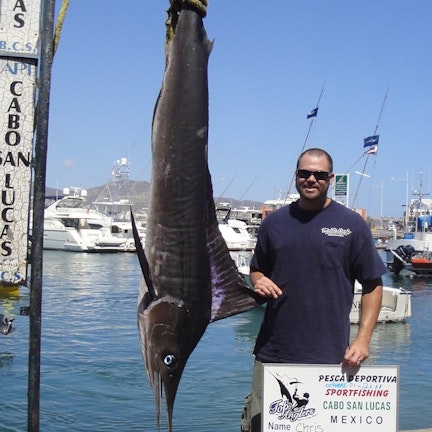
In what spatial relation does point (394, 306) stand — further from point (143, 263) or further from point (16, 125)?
point (143, 263)

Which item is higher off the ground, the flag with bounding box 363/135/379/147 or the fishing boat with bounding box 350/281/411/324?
the flag with bounding box 363/135/379/147

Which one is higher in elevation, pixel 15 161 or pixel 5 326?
pixel 15 161

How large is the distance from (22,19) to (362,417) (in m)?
2.23

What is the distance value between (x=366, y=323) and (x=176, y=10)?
1424 millimetres

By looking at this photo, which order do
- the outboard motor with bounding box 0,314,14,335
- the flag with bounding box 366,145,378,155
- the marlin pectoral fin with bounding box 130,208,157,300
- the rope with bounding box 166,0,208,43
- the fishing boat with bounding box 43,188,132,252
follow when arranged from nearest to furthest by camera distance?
the marlin pectoral fin with bounding box 130,208,157,300 → the rope with bounding box 166,0,208,43 → the outboard motor with bounding box 0,314,14,335 → the flag with bounding box 366,145,378,155 → the fishing boat with bounding box 43,188,132,252

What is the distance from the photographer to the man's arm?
2.73 m

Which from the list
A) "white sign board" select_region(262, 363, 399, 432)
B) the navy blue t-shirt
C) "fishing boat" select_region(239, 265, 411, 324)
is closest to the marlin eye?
"white sign board" select_region(262, 363, 399, 432)

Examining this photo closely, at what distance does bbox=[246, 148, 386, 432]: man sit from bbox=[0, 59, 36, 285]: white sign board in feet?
3.64

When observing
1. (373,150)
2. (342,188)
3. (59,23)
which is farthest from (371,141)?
(59,23)

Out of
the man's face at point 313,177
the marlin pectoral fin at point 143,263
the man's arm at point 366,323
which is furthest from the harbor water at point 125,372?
the man's arm at point 366,323

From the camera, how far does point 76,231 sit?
43.9 meters

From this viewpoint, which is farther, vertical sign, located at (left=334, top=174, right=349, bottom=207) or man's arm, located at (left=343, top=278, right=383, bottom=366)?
vertical sign, located at (left=334, top=174, right=349, bottom=207)

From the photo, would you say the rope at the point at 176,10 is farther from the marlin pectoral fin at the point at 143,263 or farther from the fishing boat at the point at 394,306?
the fishing boat at the point at 394,306

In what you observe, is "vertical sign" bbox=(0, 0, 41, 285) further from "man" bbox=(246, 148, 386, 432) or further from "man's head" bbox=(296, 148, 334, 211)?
"man's head" bbox=(296, 148, 334, 211)
